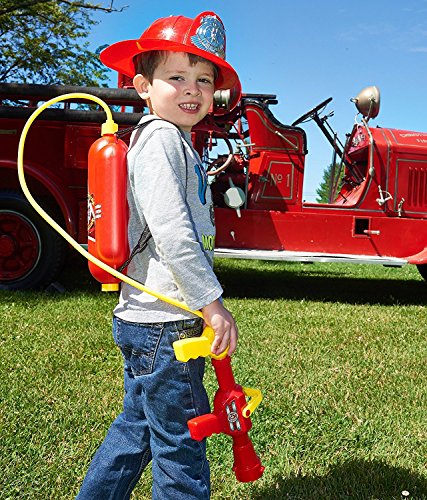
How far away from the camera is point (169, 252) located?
1.51 m

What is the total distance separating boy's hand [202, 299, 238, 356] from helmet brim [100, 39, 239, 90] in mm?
672

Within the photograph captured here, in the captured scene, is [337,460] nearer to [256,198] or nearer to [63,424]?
[63,424]

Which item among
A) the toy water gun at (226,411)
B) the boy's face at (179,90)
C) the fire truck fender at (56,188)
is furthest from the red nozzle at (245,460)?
the fire truck fender at (56,188)

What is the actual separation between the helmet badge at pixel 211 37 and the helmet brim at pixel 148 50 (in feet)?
0.07

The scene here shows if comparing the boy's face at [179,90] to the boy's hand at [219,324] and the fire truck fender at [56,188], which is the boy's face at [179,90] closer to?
the boy's hand at [219,324]

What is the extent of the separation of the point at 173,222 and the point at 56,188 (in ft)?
15.1

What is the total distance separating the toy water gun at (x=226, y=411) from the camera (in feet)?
5.04

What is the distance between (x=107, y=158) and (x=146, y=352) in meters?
0.54

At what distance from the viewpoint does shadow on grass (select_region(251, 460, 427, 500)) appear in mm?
2252

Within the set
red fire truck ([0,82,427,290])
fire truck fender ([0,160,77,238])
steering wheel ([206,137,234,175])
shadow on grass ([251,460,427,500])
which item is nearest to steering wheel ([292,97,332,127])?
red fire truck ([0,82,427,290])

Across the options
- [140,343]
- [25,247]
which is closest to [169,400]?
[140,343]

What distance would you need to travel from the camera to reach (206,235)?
1.69 m

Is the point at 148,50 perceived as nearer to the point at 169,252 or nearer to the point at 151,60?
the point at 151,60

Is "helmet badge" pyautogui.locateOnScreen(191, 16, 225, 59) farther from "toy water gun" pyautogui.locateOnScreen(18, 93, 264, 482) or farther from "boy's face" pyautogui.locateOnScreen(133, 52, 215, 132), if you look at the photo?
"toy water gun" pyautogui.locateOnScreen(18, 93, 264, 482)
